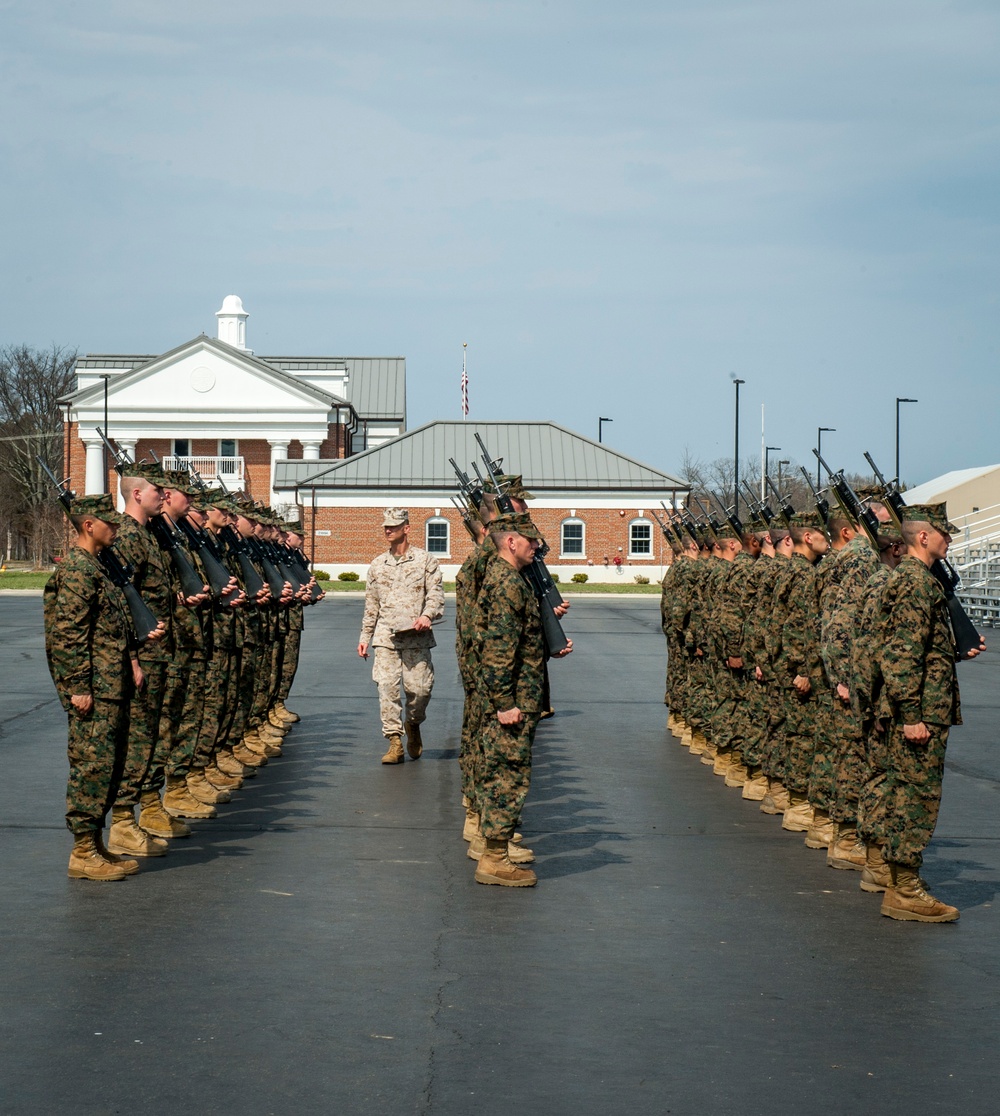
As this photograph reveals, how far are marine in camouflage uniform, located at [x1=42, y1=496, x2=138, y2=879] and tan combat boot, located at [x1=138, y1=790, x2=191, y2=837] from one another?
1055mm

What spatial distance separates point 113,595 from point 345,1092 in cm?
388

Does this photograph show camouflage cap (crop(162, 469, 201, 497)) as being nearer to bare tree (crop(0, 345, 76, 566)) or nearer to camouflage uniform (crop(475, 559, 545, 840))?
camouflage uniform (crop(475, 559, 545, 840))

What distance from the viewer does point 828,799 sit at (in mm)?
9086

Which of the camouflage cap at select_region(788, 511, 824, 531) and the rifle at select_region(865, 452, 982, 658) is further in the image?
the camouflage cap at select_region(788, 511, 824, 531)

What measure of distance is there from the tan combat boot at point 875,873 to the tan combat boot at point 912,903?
476 millimetres

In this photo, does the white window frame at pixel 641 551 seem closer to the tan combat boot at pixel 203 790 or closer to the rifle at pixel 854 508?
the tan combat boot at pixel 203 790

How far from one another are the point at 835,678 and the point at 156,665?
13.3ft

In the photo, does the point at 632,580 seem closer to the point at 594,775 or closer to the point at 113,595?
the point at 594,775

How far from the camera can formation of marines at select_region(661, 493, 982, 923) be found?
291 inches


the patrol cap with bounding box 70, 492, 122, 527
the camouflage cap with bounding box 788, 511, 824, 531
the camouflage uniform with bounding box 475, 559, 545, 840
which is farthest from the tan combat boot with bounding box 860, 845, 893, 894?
the patrol cap with bounding box 70, 492, 122, 527

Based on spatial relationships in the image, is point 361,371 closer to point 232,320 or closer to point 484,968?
point 232,320

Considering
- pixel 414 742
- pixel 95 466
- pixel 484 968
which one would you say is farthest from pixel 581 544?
pixel 484 968

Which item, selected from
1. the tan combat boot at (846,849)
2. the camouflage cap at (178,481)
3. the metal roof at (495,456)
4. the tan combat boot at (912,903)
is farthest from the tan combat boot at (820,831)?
the metal roof at (495,456)

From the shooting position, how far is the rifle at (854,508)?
8539 mm
